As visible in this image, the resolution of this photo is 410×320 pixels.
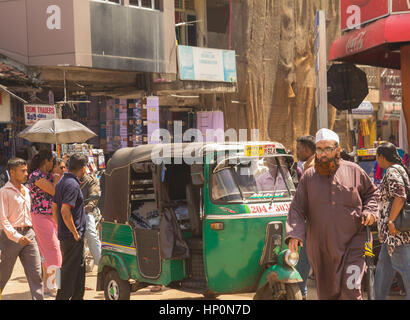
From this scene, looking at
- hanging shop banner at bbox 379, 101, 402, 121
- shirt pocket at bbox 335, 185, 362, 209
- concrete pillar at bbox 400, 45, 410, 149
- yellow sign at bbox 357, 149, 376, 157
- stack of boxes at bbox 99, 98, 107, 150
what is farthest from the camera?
hanging shop banner at bbox 379, 101, 402, 121

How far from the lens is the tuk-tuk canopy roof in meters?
7.21

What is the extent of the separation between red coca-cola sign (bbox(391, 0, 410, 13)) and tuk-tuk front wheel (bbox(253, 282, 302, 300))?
571 cm

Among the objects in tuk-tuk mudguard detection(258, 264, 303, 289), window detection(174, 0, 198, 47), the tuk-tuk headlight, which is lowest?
tuk-tuk mudguard detection(258, 264, 303, 289)

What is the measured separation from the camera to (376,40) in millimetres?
10352

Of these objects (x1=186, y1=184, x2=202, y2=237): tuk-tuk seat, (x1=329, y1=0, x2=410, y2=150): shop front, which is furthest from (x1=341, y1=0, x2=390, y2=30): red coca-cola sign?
(x1=186, y1=184, x2=202, y2=237): tuk-tuk seat

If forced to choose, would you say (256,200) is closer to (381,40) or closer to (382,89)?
(381,40)

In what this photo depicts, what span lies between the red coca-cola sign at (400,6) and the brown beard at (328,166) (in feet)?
18.9

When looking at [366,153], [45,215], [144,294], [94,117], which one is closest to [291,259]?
[144,294]

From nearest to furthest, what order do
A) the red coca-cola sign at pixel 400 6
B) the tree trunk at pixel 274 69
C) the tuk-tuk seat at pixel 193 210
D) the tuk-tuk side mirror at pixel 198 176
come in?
the tuk-tuk side mirror at pixel 198 176
the tuk-tuk seat at pixel 193 210
the red coca-cola sign at pixel 400 6
the tree trunk at pixel 274 69

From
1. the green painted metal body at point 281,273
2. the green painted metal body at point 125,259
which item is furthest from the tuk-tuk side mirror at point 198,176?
the green painted metal body at point 281,273

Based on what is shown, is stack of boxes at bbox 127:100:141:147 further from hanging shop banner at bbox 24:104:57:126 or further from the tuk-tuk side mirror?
the tuk-tuk side mirror

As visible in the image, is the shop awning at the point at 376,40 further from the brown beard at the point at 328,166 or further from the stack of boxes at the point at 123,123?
the stack of boxes at the point at 123,123
